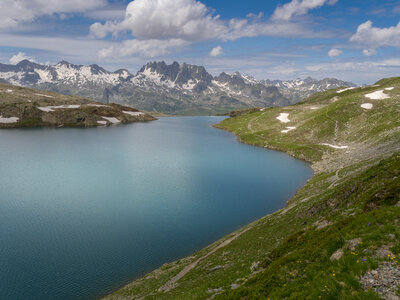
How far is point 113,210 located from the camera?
4547cm

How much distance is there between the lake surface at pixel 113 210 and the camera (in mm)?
29453

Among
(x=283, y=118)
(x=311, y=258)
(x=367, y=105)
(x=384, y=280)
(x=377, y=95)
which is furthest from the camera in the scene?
(x=283, y=118)

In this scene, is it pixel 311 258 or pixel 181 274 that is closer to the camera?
pixel 311 258

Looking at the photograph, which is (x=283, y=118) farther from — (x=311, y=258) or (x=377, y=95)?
(x=311, y=258)

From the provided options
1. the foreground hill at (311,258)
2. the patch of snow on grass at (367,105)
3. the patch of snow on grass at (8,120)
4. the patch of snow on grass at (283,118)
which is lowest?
the foreground hill at (311,258)

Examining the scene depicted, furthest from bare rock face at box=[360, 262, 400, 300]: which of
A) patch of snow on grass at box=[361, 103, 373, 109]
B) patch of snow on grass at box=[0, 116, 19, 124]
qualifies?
patch of snow on grass at box=[0, 116, 19, 124]

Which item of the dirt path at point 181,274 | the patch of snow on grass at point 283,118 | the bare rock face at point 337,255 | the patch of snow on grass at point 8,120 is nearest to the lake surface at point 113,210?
the dirt path at point 181,274

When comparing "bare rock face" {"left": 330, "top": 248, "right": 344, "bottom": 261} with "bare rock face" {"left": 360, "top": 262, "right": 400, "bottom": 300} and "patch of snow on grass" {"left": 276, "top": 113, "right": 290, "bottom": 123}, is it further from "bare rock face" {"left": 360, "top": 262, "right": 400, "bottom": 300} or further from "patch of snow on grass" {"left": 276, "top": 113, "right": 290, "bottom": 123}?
"patch of snow on grass" {"left": 276, "top": 113, "right": 290, "bottom": 123}

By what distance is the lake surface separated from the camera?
29.5m

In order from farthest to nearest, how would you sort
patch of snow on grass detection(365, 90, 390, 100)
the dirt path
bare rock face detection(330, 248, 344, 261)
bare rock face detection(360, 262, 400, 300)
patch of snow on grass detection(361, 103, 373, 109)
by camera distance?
patch of snow on grass detection(365, 90, 390, 100) < patch of snow on grass detection(361, 103, 373, 109) < the dirt path < bare rock face detection(330, 248, 344, 261) < bare rock face detection(360, 262, 400, 300)

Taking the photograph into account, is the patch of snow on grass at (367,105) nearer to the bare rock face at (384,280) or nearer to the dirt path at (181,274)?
the dirt path at (181,274)

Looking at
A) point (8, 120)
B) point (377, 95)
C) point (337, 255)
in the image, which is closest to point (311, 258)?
point (337, 255)

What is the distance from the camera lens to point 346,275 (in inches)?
500

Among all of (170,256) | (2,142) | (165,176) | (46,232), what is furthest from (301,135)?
(2,142)
